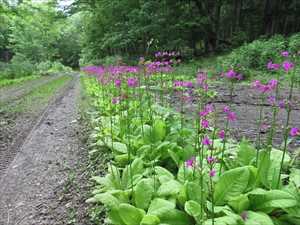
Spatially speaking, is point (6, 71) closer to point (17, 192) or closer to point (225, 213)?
point (17, 192)

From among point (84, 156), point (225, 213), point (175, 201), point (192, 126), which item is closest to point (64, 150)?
point (84, 156)

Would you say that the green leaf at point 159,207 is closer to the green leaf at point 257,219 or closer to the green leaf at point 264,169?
the green leaf at point 257,219

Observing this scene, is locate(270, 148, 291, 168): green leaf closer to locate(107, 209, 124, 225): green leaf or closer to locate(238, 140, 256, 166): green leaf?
locate(238, 140, 256, 166): green leaf

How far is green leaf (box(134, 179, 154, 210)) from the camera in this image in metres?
1.86

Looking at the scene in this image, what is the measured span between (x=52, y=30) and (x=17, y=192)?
116 feet

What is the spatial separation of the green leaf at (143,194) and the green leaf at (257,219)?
24.3 inches

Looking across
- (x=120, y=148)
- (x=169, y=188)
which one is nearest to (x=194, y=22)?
(x=120, y=148)

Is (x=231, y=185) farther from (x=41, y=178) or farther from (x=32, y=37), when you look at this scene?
(x=32, y=37)

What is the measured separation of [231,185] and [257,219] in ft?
0.90

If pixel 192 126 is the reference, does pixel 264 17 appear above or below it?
above

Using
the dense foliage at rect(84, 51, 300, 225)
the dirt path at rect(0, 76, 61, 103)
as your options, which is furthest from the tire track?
the dirt path at rect(0, 76, 61, 103)

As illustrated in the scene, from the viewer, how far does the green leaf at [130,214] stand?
170 centimetres

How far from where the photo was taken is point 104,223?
1966mm

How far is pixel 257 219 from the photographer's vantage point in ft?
5.05
